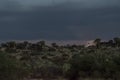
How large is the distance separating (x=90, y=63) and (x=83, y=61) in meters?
1.08

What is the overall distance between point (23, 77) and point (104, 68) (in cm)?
1184

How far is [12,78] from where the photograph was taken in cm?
5778

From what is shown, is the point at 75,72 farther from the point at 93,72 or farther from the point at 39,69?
the point at 39,69

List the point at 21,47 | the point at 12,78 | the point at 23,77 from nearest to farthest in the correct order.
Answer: the point at 12,78 → the point at 23,77 → the point at 21,47

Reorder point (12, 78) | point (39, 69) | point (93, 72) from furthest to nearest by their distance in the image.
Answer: point (39, 69) → point (93, 72) → point (12, 78)

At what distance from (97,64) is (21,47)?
72.3 m

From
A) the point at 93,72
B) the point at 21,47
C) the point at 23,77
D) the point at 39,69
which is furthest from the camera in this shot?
the point at 21,47

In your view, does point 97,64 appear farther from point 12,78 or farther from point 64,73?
point 12,78

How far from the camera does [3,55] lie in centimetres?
5978

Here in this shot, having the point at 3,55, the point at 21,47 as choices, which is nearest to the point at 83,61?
the point at 3,55

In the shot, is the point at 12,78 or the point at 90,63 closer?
the point at 12,78

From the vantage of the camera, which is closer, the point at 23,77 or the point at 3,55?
the point at 3,55

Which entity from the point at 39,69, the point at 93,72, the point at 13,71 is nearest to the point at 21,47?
the point at 39,69

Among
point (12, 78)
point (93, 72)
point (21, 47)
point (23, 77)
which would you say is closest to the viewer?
point (12, 78)
